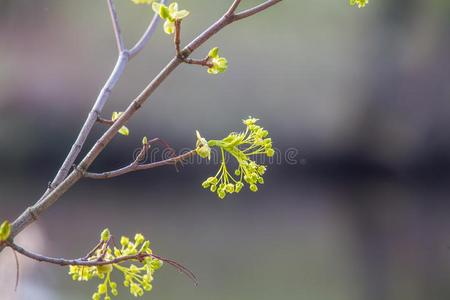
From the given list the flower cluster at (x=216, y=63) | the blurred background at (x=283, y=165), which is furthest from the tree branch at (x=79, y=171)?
the blurred background at (x=283, y=165)

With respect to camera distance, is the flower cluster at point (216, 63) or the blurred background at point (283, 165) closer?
the flower cluster at point (216, 63)

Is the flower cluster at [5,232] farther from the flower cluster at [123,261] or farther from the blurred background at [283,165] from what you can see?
the blurred background at [283,165]

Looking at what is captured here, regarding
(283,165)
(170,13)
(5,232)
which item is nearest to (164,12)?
(170,13)

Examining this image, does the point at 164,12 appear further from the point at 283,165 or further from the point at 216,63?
the point at 283,165

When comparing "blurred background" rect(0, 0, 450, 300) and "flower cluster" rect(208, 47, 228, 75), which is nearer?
"flower cluster" rect(208, 47, 228, 75)

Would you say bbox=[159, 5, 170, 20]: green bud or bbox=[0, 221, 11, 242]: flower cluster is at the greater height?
bbox=[159, 5, 170, 20]: green bud

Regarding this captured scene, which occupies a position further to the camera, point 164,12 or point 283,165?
point 283,165

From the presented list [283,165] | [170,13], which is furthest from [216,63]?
[283,165]

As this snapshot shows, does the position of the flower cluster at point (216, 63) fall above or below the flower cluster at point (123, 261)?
above

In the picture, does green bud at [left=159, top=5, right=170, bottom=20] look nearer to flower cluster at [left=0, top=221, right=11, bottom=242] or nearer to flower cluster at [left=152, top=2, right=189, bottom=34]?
flower cluster at [left=152, top=2, right=189, bottom=34]

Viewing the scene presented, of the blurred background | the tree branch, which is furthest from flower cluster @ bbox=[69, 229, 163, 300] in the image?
the blurred background

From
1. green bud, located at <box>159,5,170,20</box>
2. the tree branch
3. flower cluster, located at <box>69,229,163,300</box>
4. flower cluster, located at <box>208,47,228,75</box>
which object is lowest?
flower cluster, located at <box>69,229,163,300</box>

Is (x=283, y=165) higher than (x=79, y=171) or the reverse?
higher

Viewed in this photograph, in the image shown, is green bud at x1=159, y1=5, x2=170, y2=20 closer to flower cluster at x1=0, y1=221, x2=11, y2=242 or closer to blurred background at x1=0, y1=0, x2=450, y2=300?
flower cluster at x1=0, y1=221, x2=11, y2=242
